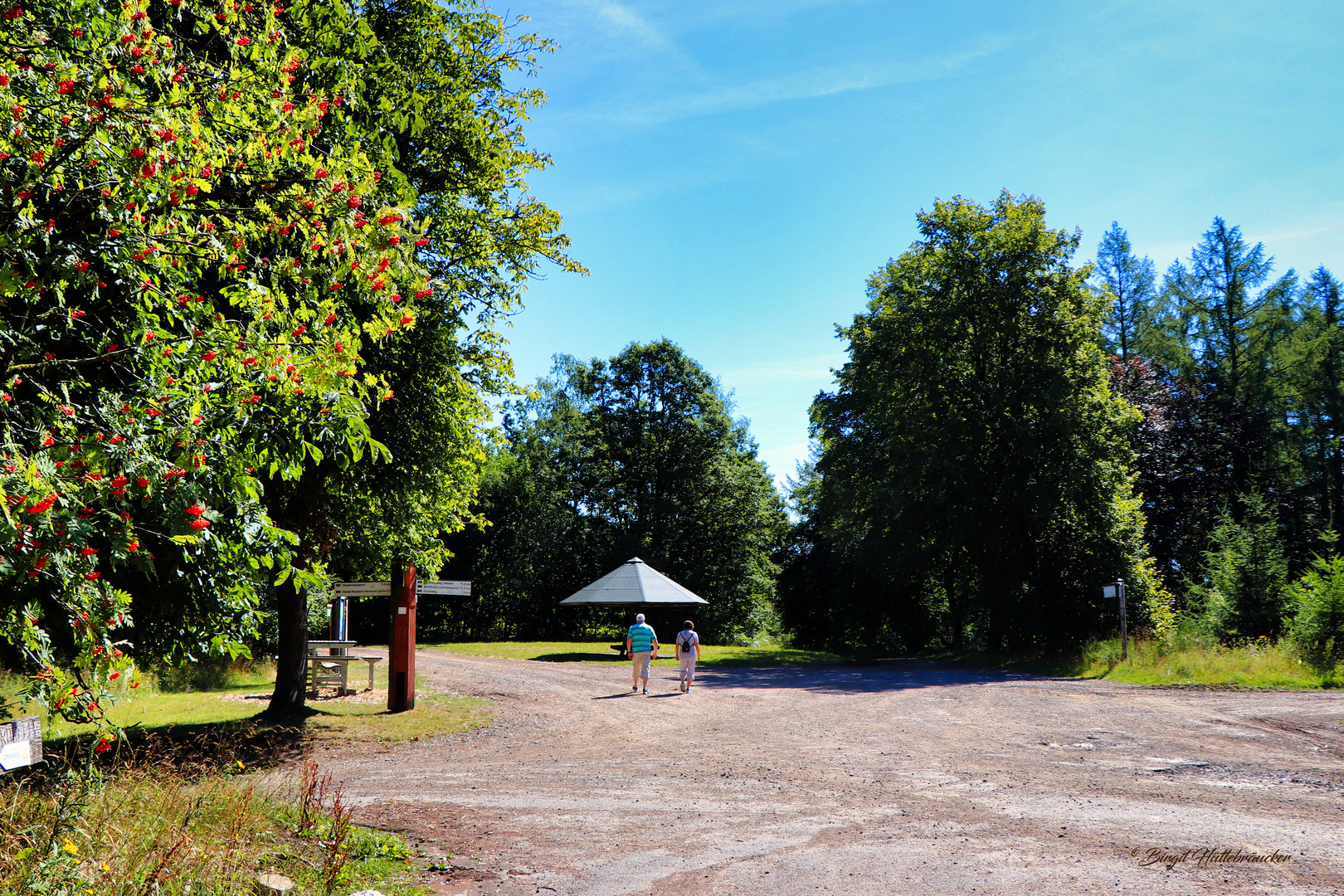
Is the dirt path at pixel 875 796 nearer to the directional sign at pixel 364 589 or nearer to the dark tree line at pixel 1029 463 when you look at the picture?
the directional sign at pixel 364 589

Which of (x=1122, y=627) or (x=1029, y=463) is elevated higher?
(x=1029, y=463)

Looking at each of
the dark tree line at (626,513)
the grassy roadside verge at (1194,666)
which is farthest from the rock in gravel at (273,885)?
the dark tree line at (626,513)

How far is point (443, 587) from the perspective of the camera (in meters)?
16.4

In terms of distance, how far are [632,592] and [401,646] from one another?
1467 cm

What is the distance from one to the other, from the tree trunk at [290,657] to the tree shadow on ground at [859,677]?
933 centimetres

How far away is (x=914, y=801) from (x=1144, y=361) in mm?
42410

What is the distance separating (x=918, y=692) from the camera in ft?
60.1

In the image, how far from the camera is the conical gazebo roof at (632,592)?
2845 cm

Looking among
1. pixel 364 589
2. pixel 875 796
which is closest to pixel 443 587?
pixel 364 589

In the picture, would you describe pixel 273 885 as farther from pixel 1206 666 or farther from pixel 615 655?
pixel 615 655

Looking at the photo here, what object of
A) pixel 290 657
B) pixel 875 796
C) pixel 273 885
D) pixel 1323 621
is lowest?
pixel 875 796

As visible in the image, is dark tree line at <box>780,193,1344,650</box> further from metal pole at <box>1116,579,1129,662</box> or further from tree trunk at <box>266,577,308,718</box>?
tree trunk at <box>266,577,308,718</box>

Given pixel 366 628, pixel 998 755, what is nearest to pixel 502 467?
pixel 366 628

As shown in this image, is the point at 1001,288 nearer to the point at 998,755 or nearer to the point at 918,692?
the point at 918,692
